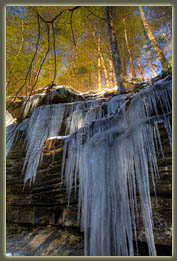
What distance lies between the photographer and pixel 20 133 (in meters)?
3.08

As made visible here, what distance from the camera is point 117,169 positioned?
1.41 metres

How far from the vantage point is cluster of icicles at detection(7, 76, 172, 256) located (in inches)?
49.5

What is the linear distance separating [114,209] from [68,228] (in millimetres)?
886

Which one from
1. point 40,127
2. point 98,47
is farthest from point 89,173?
point 98,47

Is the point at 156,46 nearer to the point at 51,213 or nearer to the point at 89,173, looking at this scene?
the point at 89,173

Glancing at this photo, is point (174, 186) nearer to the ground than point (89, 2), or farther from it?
nearer to the ground

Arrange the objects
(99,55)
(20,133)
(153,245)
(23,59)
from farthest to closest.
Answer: (99,55) → (23,59) → (20,133) → (153,245)

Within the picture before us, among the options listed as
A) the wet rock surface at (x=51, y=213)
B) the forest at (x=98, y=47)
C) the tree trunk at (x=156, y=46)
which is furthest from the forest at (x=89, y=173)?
the tree trunk at (x=156, y=46)

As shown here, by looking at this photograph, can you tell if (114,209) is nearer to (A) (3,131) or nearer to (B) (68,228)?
(B) (68,228)

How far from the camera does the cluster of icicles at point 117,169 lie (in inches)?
49.5

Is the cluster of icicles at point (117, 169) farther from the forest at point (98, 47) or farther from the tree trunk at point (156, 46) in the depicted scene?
the tree trunk at point (156, 46)

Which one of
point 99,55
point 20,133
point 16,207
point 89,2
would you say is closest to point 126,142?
point 89,2

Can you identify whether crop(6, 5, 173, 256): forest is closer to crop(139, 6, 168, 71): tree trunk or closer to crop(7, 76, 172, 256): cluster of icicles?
crop(7, 76, 172, 256): cluster of icicles

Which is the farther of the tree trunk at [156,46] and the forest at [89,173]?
the tree trunk at [156,46]
